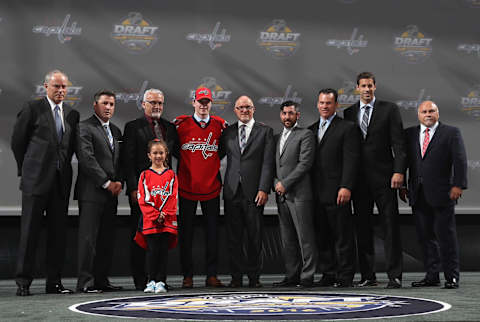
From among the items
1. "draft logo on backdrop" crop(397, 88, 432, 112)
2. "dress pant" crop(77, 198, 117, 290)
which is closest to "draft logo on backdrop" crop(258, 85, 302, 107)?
"draft logo on backdrop" crop(397, 88, 432, 112)

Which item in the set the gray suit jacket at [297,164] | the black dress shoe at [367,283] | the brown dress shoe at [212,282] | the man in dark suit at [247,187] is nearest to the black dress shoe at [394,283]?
the black dress shoe at [367,283]

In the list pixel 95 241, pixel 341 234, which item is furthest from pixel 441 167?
pixel 95 241

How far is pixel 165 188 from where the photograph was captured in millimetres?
4555

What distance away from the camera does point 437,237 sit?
15.0 ft

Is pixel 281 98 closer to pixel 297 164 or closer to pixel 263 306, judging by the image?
pixel 297 164

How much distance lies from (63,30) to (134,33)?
66 cm

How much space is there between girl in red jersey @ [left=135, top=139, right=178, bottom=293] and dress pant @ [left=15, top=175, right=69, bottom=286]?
0.55 metres

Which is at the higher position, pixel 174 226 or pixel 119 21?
pixel 119 21

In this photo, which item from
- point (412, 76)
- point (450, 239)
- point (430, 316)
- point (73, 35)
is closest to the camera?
point (430, 316)

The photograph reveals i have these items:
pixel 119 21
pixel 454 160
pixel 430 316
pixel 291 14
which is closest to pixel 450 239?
pixel 454 160

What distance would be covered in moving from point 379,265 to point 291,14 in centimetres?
265

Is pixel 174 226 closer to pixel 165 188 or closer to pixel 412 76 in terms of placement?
pixel 165 188

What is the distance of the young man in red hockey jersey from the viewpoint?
15.8 feet

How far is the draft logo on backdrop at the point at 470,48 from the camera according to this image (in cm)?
655
